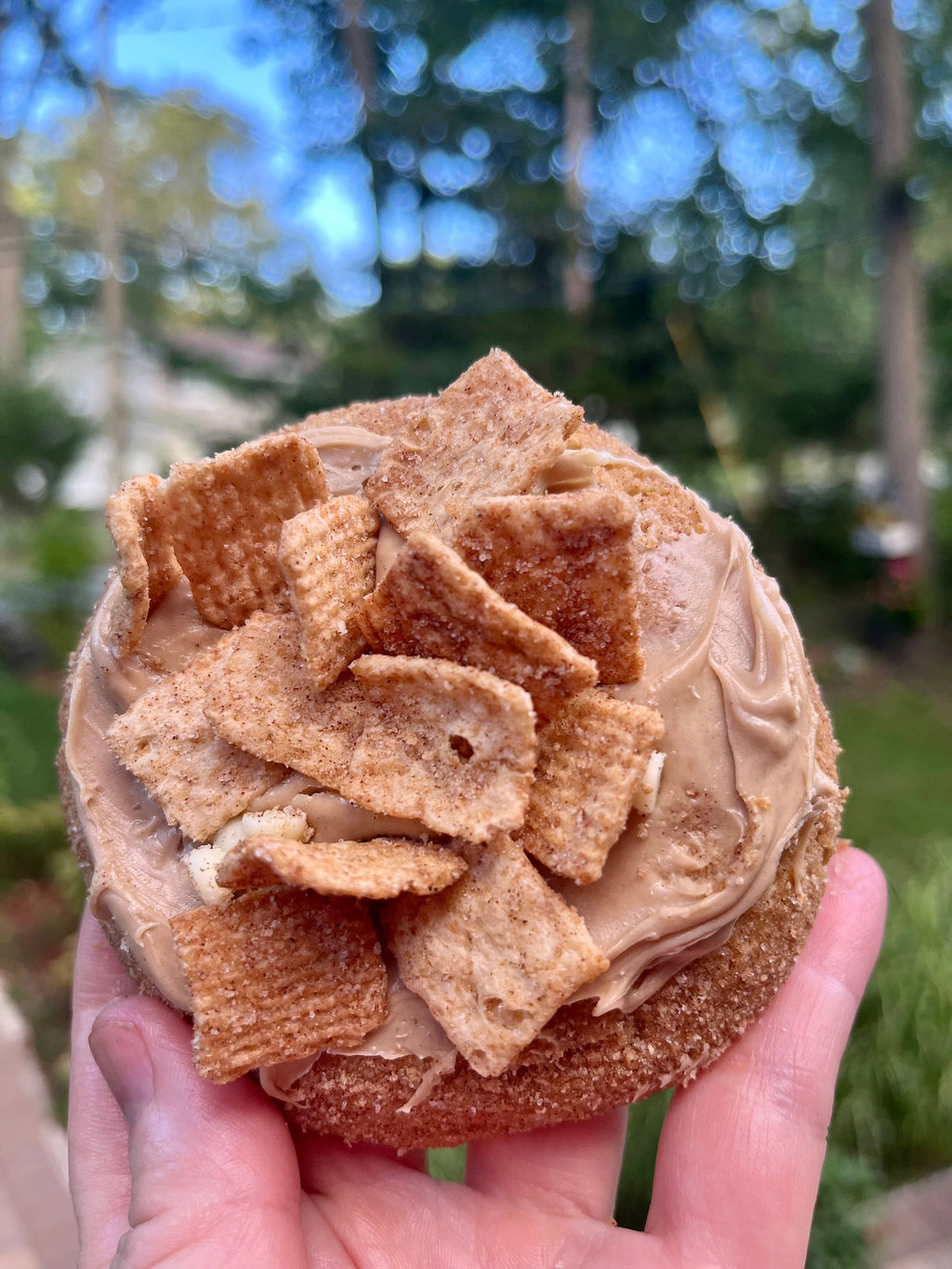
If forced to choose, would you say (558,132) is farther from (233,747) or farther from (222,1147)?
(222,1147)

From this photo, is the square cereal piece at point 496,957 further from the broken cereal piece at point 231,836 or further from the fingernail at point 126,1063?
the fingernail at point 126,1063

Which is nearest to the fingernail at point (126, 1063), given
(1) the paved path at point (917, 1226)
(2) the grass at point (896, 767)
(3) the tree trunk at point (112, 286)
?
(1) the paved path at point (917, 1226)

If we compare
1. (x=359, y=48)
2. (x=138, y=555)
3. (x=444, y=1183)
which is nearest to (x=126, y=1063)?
(x=444, y=1183)

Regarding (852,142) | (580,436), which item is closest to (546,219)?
(852,142)

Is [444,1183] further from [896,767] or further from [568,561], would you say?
[896,767]

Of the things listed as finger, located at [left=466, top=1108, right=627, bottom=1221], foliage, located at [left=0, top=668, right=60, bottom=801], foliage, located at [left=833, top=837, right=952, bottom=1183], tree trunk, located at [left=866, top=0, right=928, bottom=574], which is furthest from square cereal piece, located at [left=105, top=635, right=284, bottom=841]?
tree trunk, located at [left=866, top=0, right=928, bottom=574]

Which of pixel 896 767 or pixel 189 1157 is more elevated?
pixel 189 1157

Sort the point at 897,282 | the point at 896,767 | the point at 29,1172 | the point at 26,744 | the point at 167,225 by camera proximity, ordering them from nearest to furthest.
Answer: the point at 29,1172 < the point at 26,744 < the point at 896,767 < the point at 897,282 < the point at 167,225
